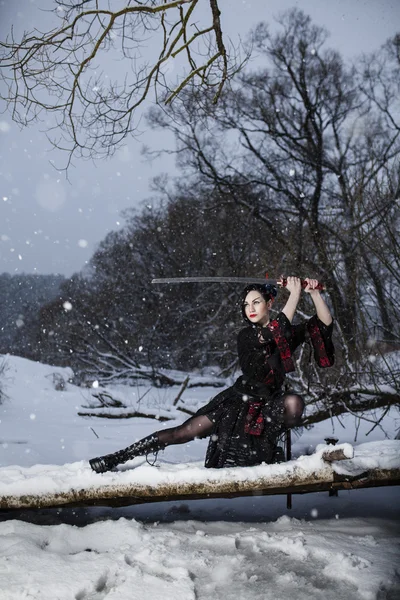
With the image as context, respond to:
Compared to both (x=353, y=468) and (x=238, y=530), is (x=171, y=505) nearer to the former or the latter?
(x=238, y=530)

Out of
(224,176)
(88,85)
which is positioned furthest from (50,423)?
(224,176)

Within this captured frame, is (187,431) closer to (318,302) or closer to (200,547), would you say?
(200,547)

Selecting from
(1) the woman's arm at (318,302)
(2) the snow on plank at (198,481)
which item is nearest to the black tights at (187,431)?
(2) the snow on plank at (198,481)

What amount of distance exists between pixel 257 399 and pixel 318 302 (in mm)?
834

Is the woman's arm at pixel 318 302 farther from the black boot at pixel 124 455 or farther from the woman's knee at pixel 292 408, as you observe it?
the black boot at pixel 124 455

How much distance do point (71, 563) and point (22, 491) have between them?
2.46ft

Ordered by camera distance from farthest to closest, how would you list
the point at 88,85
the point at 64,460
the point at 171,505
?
the point at 64,460 → the point at 88,85 → the point at 171,505

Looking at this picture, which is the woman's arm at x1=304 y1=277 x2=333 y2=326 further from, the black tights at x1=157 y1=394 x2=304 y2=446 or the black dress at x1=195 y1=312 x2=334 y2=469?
the black tights at x1=157 y1=394 x2=304 y2=446

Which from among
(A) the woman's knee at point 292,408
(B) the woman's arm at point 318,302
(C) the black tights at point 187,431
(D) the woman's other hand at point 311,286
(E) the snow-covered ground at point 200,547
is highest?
(D) the woman's other hand at point 311,286

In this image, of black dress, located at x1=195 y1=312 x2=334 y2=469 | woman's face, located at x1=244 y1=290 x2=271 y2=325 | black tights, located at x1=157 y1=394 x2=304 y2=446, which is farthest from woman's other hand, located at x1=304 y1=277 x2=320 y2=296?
black tights, located at x1=157 y1=394 x2=304 y2=446

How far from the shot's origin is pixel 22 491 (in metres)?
3.22

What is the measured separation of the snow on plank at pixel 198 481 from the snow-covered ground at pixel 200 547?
23 millimetres

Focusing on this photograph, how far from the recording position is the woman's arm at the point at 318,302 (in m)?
3.51

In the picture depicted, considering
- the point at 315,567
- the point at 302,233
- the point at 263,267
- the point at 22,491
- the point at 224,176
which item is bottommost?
the point at 315,567
